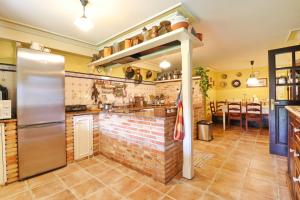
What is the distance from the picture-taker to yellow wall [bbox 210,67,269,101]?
5.77 meters

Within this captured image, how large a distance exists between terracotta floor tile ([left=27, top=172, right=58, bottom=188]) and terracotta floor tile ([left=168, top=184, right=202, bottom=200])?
65.8 inches

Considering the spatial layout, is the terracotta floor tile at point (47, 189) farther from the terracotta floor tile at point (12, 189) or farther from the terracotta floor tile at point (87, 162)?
the terracotta floor tile at point (87, 162)

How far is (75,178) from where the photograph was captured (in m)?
2.11

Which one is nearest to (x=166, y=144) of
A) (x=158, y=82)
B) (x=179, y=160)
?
(x=179, y=160)

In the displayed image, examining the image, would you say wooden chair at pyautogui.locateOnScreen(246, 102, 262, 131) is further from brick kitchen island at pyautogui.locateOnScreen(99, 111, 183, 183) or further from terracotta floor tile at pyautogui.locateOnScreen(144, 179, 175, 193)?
terracotta floor tile at pyautogui.locateOnScreen(144, 179, 175, 193)

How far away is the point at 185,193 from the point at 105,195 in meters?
0.95

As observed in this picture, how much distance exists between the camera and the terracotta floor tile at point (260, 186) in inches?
67.6

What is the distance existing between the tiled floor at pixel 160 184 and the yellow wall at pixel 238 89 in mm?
3974

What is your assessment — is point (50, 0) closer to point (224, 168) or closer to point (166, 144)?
point (166, 144)

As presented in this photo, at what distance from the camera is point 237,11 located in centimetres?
202

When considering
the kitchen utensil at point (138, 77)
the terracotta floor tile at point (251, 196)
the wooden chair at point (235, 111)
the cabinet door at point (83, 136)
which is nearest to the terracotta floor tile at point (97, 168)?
the cabinet door at point (83, 136)

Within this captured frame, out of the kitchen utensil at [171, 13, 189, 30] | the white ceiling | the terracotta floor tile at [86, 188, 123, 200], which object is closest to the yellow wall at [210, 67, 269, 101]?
the white ceiling

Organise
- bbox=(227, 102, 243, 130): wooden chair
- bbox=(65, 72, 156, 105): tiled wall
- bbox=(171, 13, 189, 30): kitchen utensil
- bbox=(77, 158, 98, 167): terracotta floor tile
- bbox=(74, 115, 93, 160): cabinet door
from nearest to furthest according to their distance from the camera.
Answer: bbox=(171, 13, 189, 30): kitchen utensil
bbox=(77, 158, 98, 167): terracotta floor tile
bbox=(74, 115, 93, 160): cabinet door
bbox=(65, 72, 156, 105): tiled wall
bbox=(227, 102, 243, 130): wooden chair

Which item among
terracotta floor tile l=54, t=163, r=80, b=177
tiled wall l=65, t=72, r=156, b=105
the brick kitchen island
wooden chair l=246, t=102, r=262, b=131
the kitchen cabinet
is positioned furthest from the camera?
wooden chair l=246, t=102, r=262, b=131
